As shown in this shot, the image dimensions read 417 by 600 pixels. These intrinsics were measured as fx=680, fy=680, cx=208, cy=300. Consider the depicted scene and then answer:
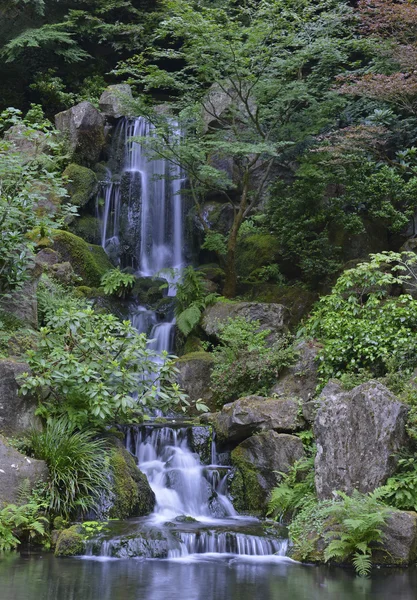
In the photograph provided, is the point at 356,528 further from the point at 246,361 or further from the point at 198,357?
the point at 198,357

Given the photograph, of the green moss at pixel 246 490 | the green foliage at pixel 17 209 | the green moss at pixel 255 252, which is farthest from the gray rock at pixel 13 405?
the green moss at pixel 255 252

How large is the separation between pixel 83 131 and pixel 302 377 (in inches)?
420

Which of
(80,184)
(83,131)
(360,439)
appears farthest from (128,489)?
(83,131)

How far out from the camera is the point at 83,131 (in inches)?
736

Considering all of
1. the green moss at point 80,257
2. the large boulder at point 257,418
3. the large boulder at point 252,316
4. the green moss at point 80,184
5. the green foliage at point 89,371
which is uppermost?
the green moss at point 80,184

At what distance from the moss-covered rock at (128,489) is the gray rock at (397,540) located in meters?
3.39

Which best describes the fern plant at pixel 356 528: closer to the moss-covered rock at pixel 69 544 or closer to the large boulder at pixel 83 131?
the moss-covered rock at pixel 69 544

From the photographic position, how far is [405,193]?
15672 millimetres

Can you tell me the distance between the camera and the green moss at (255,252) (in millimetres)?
16516

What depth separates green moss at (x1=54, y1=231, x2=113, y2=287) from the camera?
15758 millimetres

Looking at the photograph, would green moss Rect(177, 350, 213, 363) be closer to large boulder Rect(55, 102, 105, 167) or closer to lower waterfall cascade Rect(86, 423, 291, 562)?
lower waterfall cascade Rect(86, 423, 291, 562)

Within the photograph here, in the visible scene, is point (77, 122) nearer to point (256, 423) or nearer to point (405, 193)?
point (405, 193)

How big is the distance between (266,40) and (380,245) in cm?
542

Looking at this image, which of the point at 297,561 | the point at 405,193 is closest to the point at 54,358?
the point at 297,561
